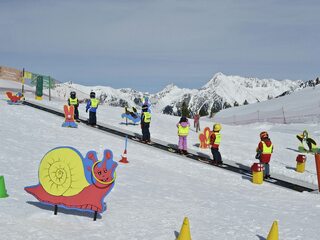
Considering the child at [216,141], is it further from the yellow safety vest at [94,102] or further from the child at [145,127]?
the yellow safety vest at [94,102]

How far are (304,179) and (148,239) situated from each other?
34.2 ft

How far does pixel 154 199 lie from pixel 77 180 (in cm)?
274

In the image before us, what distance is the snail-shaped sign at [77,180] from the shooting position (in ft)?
22.0

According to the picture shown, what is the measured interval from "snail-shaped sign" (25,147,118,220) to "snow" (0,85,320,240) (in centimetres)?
34

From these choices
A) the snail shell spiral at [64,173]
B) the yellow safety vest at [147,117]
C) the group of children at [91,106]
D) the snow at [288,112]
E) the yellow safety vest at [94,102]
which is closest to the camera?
the snail shell spiral at [64,173]

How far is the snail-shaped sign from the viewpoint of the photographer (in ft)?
22.0

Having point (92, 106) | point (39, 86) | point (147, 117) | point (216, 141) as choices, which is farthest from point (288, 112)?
point (216, 141)

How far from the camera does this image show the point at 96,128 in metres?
21.2

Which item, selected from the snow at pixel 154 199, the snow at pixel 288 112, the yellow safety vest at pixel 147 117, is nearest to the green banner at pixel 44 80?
the snow at pixel 154 199

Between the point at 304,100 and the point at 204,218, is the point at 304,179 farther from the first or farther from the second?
the point at 304,100

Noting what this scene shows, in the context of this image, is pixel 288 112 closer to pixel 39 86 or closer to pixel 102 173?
pixel 39 86

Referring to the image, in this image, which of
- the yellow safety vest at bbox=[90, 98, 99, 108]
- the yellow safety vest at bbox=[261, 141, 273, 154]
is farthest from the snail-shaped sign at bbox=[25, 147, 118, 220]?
the yellow safety vest at bbox=[90, 98, 99, 108]

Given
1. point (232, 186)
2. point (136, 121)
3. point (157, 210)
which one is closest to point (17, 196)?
point (157, 210)

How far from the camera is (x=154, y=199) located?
9039mm
